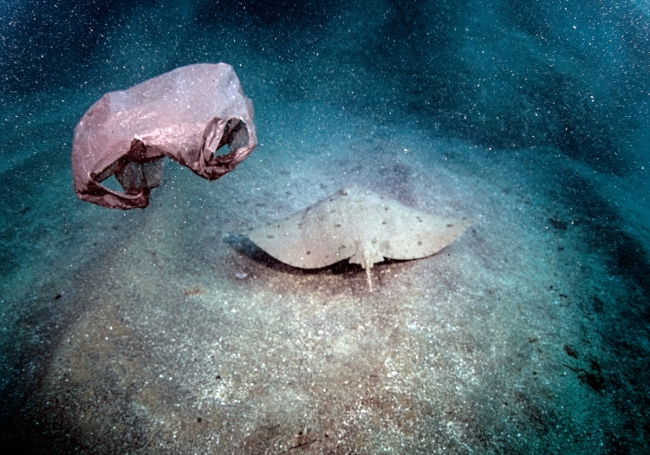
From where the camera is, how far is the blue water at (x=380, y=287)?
240 centimetres

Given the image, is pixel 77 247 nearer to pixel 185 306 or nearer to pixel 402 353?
pixel 185 306

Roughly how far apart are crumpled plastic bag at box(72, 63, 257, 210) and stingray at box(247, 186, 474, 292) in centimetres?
98

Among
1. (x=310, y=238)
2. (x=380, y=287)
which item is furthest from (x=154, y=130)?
(x=380, y=287)

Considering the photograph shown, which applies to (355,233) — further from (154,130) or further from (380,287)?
(154,130)

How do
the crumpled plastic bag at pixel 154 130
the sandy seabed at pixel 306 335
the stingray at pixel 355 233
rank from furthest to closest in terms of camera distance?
the stingray at pixel 355 233, the crumpled plastic bag at pixel 154 130, the sandy seabed at pixel 306 335

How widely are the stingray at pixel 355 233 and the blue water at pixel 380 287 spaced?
0.40 meters

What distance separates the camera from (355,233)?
11.3 feet

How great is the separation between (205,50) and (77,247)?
973 cm

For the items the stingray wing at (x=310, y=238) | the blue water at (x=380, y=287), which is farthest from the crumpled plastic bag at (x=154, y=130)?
the blue water at (x=380, y=287)

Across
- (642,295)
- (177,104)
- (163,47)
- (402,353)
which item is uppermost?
(177,104)

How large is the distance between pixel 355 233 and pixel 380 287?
677 millimetres

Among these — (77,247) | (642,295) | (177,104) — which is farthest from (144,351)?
(642,295)

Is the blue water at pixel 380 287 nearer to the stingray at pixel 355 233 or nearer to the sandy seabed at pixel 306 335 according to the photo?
the sandy seabed at pixel 306 335

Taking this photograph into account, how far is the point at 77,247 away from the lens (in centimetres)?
392
